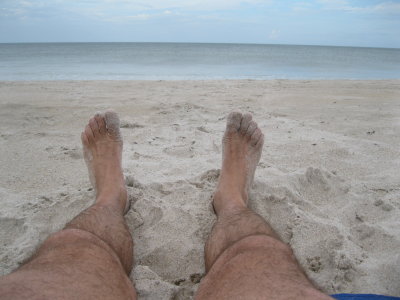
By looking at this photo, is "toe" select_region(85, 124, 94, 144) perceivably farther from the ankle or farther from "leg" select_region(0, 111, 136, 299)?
the ankle

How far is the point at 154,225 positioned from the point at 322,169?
3.40 feet

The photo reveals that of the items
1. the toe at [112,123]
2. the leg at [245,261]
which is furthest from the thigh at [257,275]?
the toe at [112,123]

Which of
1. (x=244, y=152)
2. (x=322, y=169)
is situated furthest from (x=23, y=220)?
(x=322, y=169)

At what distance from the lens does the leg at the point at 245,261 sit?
73 centimetres

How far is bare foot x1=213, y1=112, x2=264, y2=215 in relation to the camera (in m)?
1.46

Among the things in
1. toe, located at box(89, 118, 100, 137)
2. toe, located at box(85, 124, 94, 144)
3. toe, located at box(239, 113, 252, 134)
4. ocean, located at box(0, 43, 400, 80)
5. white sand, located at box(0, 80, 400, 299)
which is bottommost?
white sand, located at box(0, 80, 400, 299)

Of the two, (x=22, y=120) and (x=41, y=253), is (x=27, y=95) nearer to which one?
(x=22, y=120)

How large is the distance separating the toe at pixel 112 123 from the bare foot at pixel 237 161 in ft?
2.15

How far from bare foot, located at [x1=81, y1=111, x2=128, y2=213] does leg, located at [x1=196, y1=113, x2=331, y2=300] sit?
48cm

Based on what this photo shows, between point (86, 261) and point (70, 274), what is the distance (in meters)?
0.08

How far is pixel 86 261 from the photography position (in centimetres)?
86

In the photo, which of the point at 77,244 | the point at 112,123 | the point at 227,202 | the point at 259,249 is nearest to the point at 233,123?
the point at 227,202

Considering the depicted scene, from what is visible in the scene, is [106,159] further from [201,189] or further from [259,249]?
[259,249]

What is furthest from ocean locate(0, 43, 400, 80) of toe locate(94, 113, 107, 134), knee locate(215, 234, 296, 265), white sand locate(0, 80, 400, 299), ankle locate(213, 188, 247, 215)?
knee locate(215, 234, 296, 265)
